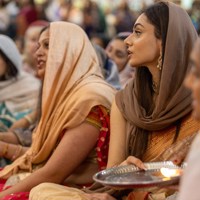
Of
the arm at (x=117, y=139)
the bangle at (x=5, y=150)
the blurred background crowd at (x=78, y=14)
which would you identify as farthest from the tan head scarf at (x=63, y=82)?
the blurred background crowd at (x=78, y=14)

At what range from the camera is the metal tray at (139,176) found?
2.61 metres

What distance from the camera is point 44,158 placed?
4090 millimetres

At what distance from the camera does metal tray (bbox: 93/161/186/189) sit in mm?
2605

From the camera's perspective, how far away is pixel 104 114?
382cm

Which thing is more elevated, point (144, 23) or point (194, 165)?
point (144, 23)

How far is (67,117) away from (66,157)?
0.23 meters

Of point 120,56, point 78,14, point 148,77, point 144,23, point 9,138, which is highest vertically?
point 144,23

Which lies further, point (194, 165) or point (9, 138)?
point (9, 138)

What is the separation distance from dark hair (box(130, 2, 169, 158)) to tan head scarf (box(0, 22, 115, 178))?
13.1 inches

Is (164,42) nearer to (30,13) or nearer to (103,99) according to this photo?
(103,99)

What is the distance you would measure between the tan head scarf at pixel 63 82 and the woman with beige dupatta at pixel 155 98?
1.10ft

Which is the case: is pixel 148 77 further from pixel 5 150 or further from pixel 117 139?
pixel 5 150

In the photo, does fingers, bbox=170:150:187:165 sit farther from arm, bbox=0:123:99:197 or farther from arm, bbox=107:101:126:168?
arm, bbox=0:123:99:197

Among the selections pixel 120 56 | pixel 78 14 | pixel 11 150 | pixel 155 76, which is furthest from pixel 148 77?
pixel 78 14
